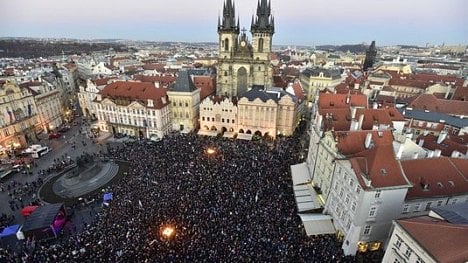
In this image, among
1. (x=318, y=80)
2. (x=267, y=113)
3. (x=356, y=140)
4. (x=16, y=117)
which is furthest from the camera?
(x=318, y=80)

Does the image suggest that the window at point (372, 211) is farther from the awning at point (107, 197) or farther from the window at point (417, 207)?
the awning at point (107, 197)

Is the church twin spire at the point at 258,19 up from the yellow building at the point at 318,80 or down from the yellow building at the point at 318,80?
up

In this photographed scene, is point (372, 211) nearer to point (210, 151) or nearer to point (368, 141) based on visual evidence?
point (368, 141)

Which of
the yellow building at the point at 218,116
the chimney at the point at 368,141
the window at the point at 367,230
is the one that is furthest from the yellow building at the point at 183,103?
the window at the point at 367,230

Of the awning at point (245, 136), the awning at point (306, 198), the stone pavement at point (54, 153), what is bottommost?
the stone pavement at point (54, 153)

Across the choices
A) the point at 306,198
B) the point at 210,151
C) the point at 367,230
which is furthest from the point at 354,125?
the point at 210,151

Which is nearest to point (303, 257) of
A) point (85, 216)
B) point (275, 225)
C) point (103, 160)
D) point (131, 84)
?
point (275, 225)
